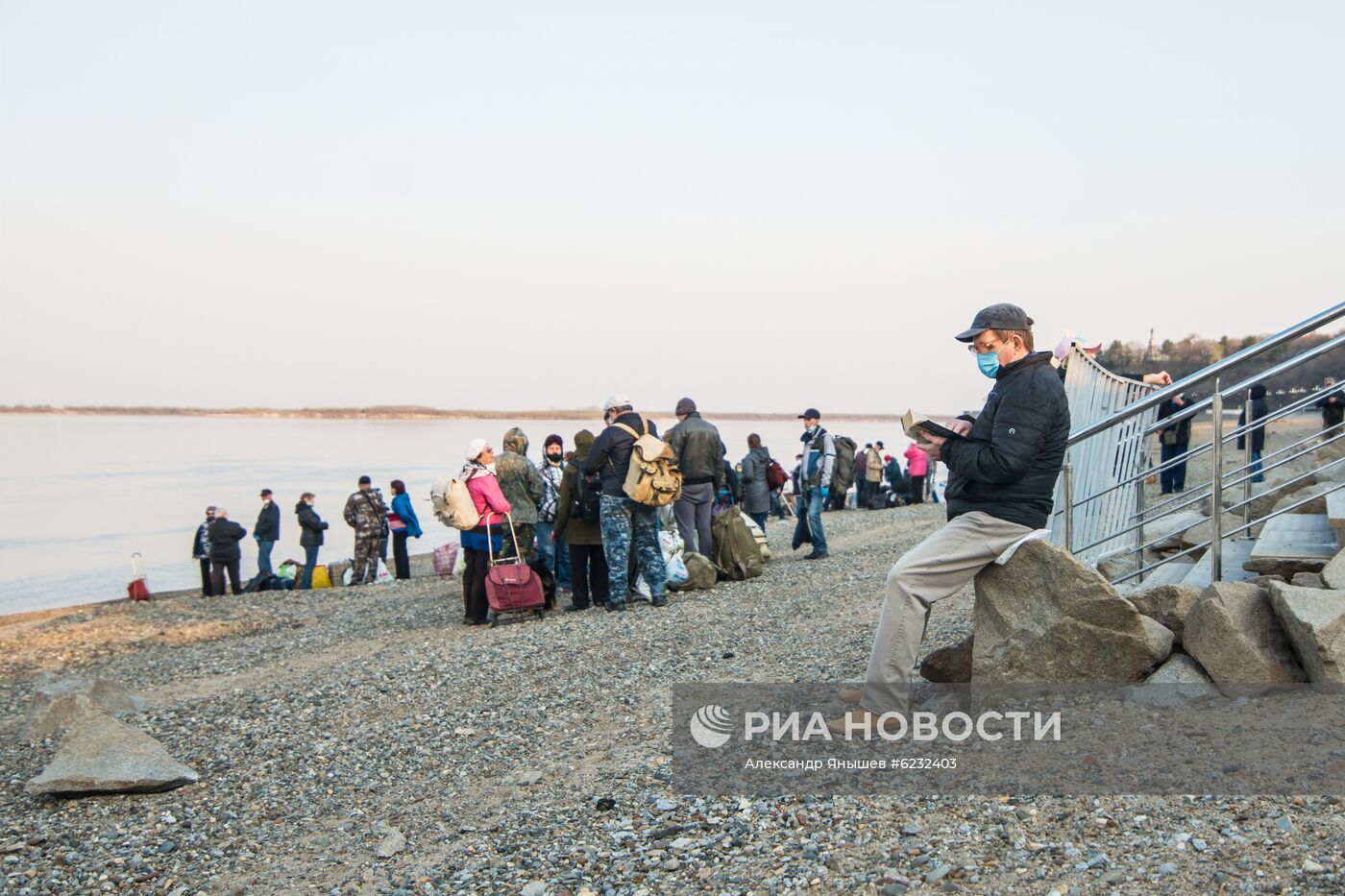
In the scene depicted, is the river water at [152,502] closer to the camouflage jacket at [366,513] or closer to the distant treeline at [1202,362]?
the camouflage jacket at [366,513]

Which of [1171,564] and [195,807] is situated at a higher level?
[1171,564]

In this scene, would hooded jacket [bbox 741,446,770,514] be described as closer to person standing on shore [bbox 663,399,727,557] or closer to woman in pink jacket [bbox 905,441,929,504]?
person standing on shore [bbox 663,399,727,557]

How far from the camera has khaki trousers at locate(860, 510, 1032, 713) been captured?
454 cm

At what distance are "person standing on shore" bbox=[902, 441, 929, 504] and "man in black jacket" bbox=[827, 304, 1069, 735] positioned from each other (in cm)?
2331

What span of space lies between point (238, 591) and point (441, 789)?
48.0ft

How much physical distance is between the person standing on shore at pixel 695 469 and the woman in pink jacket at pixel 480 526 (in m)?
2.42

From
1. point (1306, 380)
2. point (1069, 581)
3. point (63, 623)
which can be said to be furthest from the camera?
point (1306, 380)

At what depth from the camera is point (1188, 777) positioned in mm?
4074

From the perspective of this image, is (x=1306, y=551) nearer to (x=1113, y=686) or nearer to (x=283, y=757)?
(x=1113, y=686)

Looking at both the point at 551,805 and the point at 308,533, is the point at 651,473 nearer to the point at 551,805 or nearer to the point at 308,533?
the point at 551,805

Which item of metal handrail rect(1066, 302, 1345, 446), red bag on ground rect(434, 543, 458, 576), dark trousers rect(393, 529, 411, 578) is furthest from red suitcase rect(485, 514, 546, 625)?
dark trousers rect(393, 529, 411, 578)

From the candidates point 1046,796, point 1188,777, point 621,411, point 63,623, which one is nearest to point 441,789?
point 1046,796

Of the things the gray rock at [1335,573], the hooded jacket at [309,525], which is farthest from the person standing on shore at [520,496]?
the hooded jacket at [309,525]

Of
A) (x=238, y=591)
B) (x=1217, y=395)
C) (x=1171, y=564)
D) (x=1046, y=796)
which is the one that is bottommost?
(x=238, y=591)
